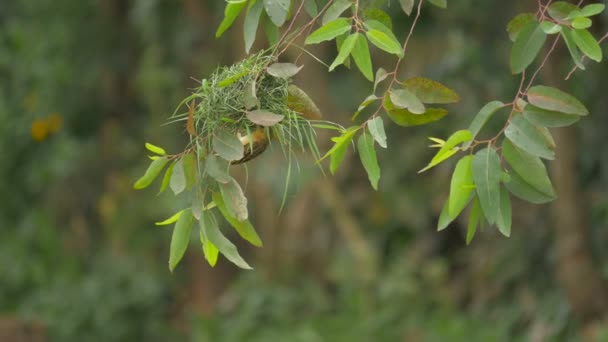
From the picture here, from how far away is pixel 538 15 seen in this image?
204cm

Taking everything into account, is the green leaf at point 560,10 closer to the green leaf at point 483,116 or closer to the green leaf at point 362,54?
the green leaf at point 483,116

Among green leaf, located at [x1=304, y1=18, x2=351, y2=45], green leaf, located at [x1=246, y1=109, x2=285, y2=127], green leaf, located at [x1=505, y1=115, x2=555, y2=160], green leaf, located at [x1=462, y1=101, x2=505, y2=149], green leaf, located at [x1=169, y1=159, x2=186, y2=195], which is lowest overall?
green leaf, located at [x1=505, y1=115, x2=555, y2=160]

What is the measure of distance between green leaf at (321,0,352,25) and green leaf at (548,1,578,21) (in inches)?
15.2

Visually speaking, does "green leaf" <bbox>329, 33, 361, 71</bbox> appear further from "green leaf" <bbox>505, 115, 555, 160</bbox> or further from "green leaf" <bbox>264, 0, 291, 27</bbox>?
"green leaf" <bbox>505, 115, 555, 160</bbox>

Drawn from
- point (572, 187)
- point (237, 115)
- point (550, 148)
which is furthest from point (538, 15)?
point (572, 187)

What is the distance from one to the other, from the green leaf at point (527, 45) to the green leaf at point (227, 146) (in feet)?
1.74

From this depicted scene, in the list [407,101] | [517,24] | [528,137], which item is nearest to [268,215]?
[517,24]

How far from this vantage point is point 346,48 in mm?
1821

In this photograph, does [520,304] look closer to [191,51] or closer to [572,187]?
[572,187]

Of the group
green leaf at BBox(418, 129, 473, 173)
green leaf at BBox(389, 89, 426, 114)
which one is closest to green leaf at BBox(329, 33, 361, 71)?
green leaf at BBox(389, 89, 426, 114)

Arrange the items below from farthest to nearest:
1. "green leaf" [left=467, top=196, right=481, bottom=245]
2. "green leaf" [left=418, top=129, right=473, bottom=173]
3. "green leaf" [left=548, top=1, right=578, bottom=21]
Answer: "green leaf" [left=548, top=1, right=578, bottom=21] → "green leaf" [left=467, top=196, right=481, bottom=245] → "green leaf" [left=418, top=129, right=473, bottom=173]

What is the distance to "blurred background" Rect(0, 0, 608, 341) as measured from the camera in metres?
5.75

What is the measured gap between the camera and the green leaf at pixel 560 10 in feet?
6.47

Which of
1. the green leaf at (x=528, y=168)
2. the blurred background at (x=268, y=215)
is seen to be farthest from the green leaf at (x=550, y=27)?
the blurred background at (x=268, y=215)
